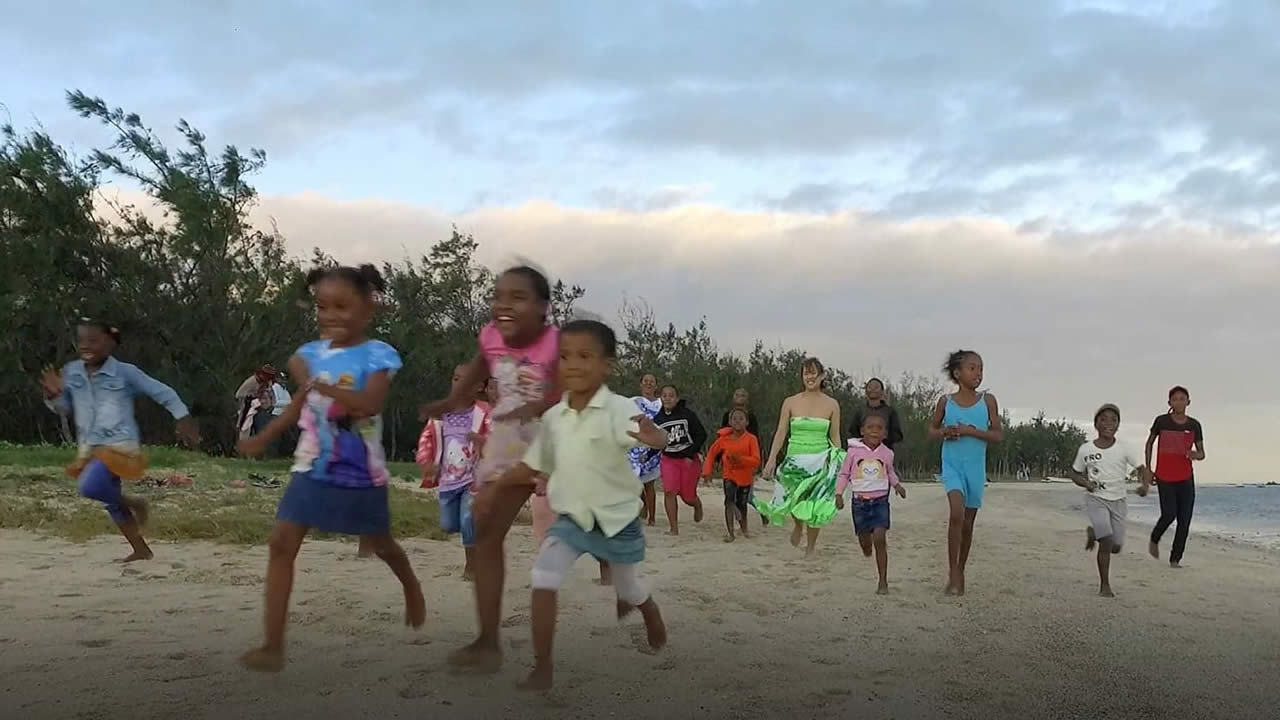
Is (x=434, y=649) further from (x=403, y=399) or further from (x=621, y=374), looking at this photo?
(x=403, y=399)

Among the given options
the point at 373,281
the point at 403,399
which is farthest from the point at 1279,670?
the point at 403,399

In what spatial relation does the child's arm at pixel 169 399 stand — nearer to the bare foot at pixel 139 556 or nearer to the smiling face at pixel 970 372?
the bare foot at pixel 139 556

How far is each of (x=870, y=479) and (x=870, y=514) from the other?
0.29 m

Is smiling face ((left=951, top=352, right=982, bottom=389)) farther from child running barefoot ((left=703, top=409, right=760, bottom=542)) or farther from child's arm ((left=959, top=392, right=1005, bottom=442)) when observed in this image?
child running barefoot ((left=703, top=409, right=760, bottom=542))

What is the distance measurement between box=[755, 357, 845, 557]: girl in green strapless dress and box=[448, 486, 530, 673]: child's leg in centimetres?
563

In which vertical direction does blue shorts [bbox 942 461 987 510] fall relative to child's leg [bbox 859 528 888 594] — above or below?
above

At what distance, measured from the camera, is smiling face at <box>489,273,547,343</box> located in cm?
499

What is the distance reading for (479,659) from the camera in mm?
4684

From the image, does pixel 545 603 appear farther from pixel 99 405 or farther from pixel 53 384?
pixel 53 384

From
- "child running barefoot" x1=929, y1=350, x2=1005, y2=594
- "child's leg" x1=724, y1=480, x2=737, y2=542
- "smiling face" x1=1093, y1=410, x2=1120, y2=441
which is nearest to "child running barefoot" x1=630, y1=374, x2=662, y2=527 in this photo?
"child's leg" x1=724, y1=480, x2=737, y2=542

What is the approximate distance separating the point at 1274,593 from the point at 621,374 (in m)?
28.9

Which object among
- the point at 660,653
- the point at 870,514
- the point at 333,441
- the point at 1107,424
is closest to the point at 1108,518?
the point at 1107,424

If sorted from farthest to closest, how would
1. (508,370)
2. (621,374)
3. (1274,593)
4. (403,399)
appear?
(403,399), (621,374), (1274,593), (508,370)

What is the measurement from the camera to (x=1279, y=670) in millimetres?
5320
